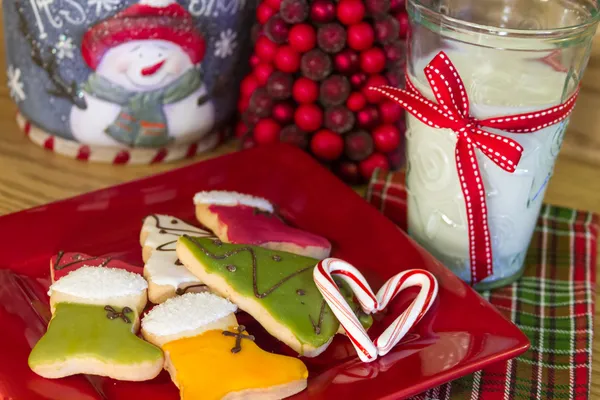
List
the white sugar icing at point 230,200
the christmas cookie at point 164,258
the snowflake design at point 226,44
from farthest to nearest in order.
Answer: the snowflake design at point 226,44, the white sugar icing at point 230,200, the christmas cookie at point 164,258

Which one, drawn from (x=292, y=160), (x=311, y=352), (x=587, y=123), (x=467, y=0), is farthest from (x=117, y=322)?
(x=587, y=123)

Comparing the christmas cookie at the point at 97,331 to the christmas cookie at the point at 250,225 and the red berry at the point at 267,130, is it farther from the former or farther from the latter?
the red berry at the point at 267,130

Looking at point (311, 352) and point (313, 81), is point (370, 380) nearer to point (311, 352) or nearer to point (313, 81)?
point (311, 352)

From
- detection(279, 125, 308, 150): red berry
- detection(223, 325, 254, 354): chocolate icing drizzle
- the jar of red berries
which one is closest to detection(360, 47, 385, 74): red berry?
the jar of red berries

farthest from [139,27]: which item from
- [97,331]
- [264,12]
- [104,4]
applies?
[97,331]

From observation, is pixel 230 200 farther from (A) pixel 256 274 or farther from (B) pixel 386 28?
(B) pixel 386 28

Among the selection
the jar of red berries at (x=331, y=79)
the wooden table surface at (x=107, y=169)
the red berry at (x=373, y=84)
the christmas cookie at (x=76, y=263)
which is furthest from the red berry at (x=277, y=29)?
the christmas cookie at (x=76, y=263)

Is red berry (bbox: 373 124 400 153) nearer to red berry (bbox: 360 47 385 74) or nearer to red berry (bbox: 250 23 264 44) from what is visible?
red berry (bbox: 360 47 385 74)
